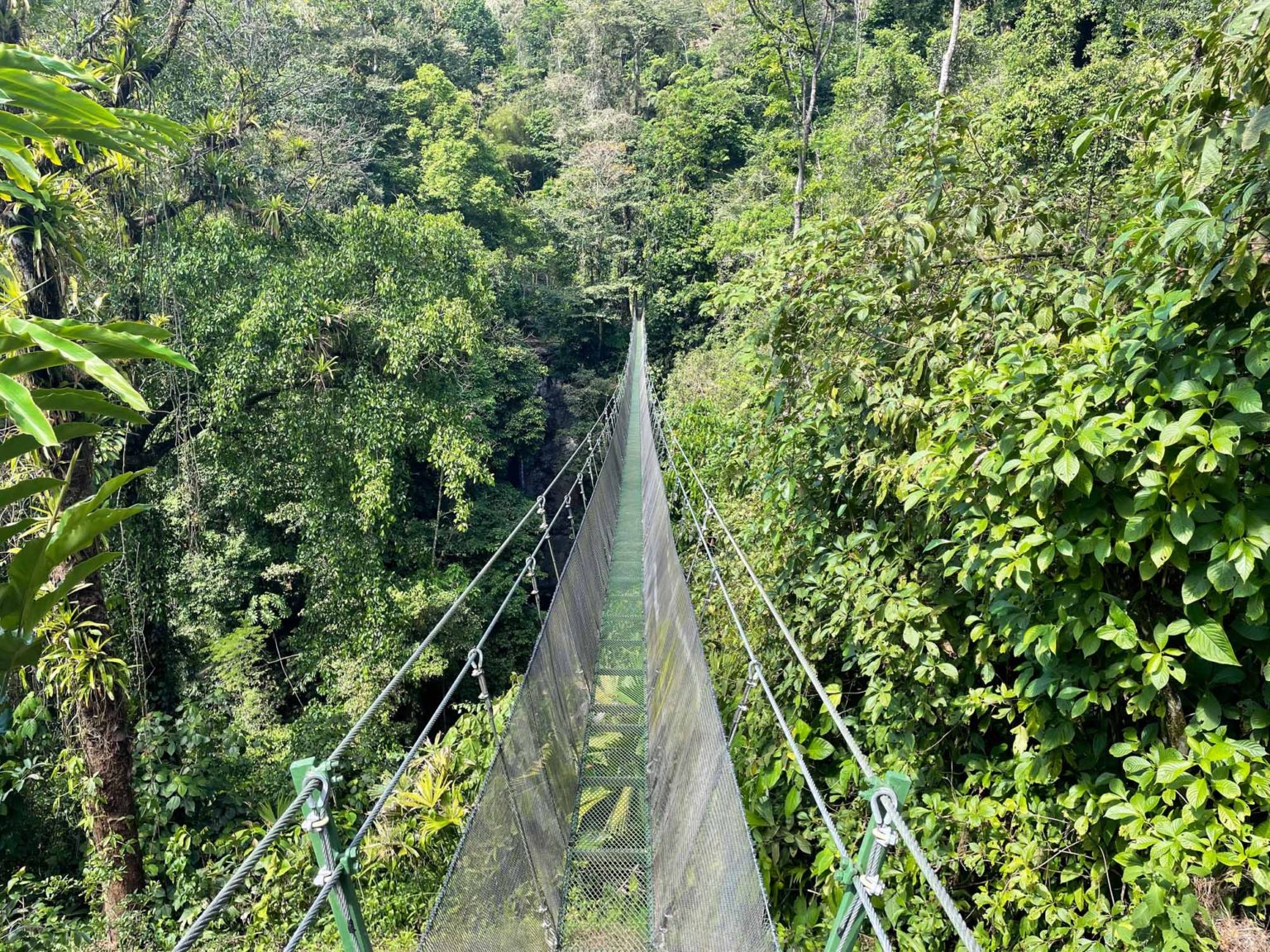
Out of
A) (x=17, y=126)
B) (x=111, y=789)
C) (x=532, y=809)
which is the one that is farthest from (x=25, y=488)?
(x=111, y=789)

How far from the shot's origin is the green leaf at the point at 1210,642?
4.01 ft

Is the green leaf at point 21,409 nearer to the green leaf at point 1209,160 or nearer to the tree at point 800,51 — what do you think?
the green leaf at point 1209,160

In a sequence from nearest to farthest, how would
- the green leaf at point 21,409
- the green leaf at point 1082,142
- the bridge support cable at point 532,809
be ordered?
the green leaf at point 21,409 < the bridge support cable at point 532,809 < the green leaf at point 1082,142

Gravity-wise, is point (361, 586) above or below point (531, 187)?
below

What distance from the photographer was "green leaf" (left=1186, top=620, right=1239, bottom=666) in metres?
1.22

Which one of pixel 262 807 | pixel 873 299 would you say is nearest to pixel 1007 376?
pixel 873 299

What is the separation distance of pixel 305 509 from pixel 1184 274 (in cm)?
661

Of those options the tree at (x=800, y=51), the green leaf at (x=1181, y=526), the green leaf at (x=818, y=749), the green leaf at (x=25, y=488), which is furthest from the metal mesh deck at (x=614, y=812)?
the tree at (x=800, y=51)

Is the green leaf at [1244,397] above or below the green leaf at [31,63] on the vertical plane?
below

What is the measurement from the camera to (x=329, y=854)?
2.62 ft

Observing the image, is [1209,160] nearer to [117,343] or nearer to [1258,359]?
[1258,359]

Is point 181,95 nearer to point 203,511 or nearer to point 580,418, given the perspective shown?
point 203,511

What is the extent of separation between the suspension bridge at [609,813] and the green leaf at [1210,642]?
1.96 ft

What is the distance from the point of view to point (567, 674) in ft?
7.54
